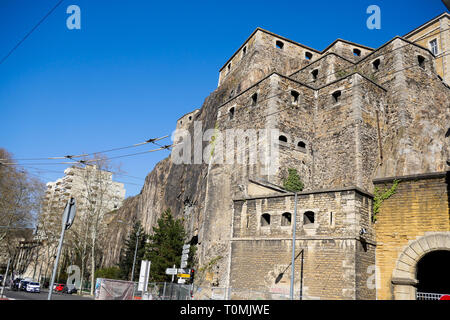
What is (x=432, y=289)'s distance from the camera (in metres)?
17.0

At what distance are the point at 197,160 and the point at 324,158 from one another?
55.0 ft

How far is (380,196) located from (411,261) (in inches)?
117

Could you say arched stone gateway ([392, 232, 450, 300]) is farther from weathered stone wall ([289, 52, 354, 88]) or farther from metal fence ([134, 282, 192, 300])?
weathered stone wall ([289, 52, 354, 88])

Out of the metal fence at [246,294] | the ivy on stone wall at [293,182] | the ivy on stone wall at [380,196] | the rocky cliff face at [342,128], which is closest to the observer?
the metal fence at [246,294]

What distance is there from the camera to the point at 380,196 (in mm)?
16156

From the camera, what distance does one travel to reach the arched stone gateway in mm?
14157

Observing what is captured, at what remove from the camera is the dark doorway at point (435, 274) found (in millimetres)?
16938

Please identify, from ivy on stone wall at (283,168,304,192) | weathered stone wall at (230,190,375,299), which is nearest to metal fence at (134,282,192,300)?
weathered stone wall at (230,190,375,299)

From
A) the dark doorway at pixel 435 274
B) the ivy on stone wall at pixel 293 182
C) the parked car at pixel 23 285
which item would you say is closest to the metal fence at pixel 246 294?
the dark doorway at pixel 435 274

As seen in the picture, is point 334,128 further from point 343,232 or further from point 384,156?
point 343,232

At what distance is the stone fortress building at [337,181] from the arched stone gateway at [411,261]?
0.04 m

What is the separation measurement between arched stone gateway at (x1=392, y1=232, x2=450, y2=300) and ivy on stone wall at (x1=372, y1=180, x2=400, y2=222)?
194 cm

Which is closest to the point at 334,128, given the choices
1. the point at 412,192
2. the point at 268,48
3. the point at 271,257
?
the point at 412,192

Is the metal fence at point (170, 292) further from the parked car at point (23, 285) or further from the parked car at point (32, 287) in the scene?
the parked car at point (23, 285)
